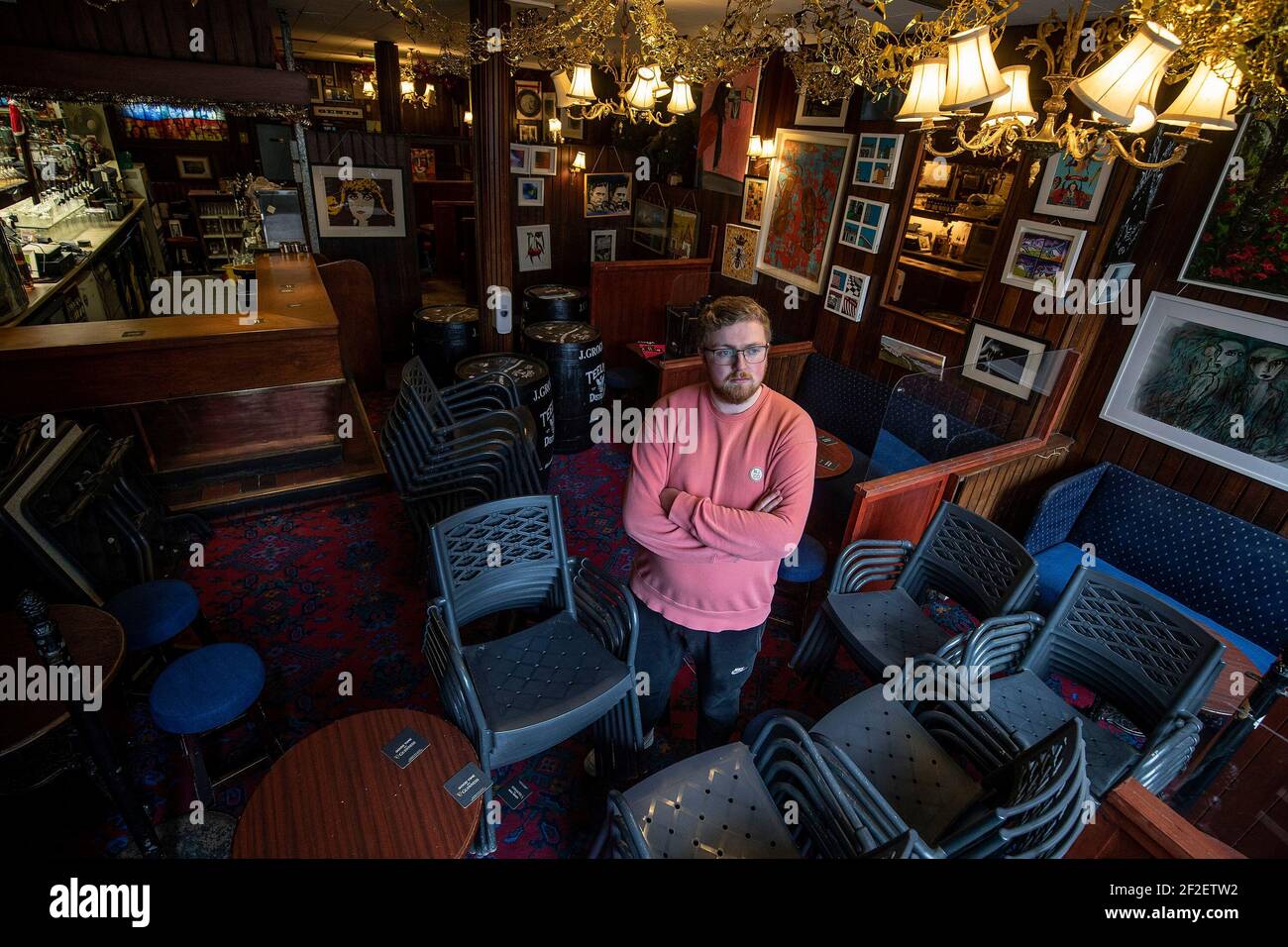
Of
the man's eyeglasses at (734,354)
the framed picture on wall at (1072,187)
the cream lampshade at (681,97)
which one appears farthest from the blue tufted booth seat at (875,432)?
the cream lampshade at (681,97)

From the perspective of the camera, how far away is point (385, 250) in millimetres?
7027

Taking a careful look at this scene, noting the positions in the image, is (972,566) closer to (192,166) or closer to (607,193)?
(607,193)

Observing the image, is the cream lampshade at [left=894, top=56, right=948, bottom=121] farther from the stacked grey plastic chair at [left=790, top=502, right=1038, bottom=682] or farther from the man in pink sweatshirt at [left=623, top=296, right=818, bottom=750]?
the stacked grey plastic chair at [left=790, top=502, right=1038, bottom=682]

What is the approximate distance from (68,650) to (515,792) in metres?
1.70

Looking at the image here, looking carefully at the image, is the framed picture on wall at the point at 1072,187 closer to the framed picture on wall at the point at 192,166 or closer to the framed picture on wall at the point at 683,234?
the framed picture on wall at the point at 683,234

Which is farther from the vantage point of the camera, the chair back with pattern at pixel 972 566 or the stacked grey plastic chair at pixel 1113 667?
the chair back with pattern at pixel 972 566

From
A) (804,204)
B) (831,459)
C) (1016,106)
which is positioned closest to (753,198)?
(804,204)

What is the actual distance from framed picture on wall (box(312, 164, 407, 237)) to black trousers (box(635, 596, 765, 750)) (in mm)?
6339

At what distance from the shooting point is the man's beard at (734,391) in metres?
2.03

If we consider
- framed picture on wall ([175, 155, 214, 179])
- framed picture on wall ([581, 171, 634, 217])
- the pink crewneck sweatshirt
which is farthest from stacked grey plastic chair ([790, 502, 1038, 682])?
framed picture on wall ([175, 155, 214, 179])

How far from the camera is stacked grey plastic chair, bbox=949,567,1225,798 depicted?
2195 mm

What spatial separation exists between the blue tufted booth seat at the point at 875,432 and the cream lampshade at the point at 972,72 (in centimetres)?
228

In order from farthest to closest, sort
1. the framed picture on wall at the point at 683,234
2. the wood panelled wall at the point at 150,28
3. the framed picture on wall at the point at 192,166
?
the framed picture on wall at the point at 192,166
the framed picture on wall at the point at 683,234
the wood panelled wall at the point at 150,28
